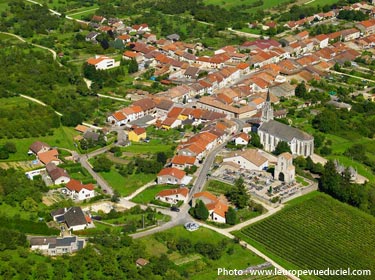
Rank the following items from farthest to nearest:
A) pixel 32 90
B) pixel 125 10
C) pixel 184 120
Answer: pixel 125 10 → pixel 32 90 → pixel 184 120

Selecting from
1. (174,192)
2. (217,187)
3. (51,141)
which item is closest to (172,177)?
(174,192)

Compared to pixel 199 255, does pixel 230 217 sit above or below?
above

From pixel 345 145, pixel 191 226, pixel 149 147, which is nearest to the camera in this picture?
pixel 191 226

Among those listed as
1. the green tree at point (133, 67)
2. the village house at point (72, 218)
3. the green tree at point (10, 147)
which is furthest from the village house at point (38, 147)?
the green tree at point (133, 67)

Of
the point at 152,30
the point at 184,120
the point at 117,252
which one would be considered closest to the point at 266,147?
the point at 184,120

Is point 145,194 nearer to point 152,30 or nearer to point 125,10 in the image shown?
point 152,30

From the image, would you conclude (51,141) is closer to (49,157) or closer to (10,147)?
(10,147)

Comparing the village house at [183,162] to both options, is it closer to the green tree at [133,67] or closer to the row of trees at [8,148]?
the row of trees at [8,148]
